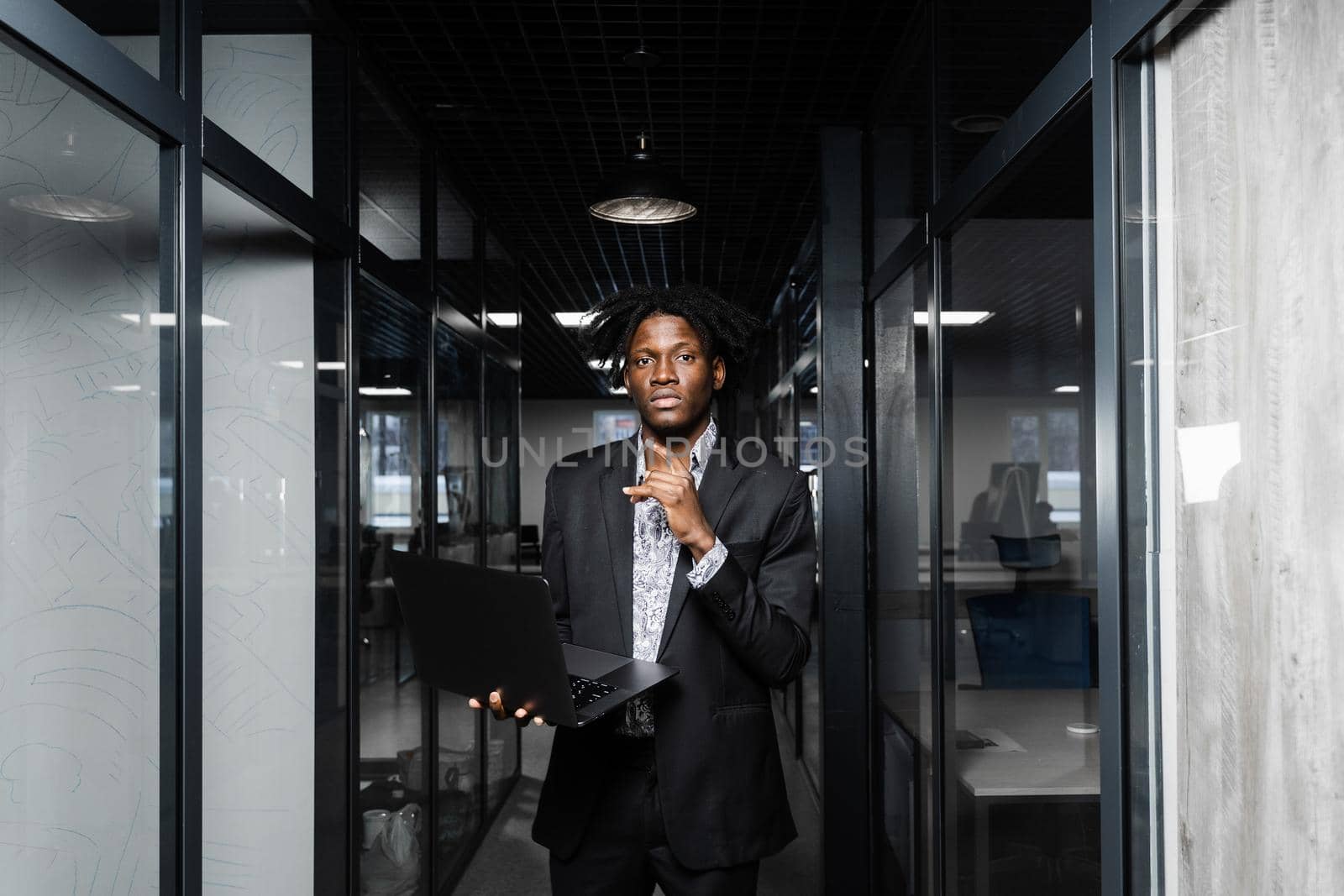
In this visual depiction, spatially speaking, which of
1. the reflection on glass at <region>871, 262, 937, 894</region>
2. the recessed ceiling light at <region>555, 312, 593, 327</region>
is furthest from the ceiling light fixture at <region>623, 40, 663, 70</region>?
the recessed ceiling light at <region>555, 312, 593, 327</region>

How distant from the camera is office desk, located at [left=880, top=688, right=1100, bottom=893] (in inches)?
62.4

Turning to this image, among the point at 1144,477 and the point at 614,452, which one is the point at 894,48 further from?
the point at 1144,477

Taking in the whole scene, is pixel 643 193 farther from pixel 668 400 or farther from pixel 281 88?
pixel 668 400

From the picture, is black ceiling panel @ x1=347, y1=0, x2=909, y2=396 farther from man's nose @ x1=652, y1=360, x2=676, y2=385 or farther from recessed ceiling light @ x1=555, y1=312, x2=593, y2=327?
recessed ceiling light @ x1=555, y1=312, x2=593, y2=327

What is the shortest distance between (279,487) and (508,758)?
9.95 feet

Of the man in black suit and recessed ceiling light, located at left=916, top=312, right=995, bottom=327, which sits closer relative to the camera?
the man in black suit

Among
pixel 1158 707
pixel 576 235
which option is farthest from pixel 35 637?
pixel 576 235

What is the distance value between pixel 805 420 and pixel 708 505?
252 cm

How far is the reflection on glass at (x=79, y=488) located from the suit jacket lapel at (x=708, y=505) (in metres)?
0.83

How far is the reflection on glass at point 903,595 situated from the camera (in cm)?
253

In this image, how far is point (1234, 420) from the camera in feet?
3.42

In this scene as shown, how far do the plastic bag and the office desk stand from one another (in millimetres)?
1625

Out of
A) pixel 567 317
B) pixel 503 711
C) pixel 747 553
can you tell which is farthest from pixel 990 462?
pixel 567 317

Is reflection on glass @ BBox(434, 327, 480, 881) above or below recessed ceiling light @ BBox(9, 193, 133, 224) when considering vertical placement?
→ below
